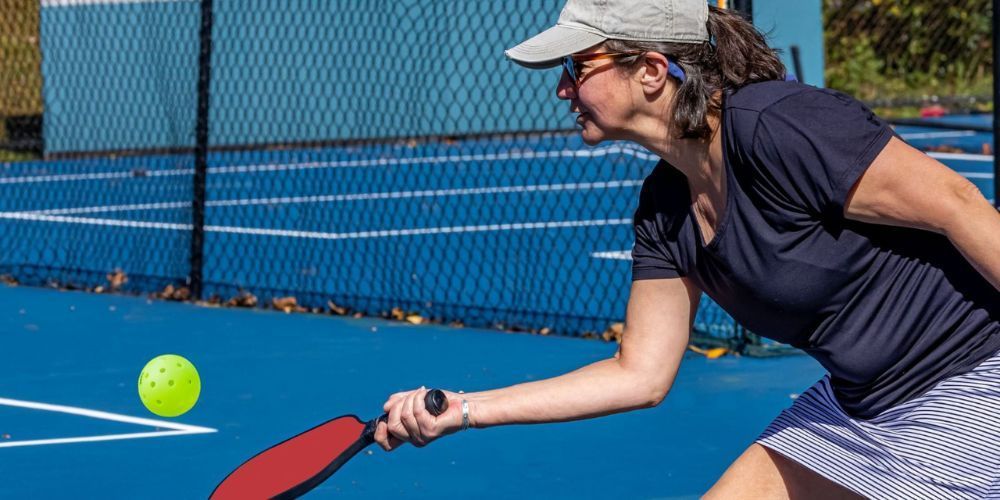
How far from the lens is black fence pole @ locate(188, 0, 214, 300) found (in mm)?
9305

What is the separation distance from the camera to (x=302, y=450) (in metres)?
3.38

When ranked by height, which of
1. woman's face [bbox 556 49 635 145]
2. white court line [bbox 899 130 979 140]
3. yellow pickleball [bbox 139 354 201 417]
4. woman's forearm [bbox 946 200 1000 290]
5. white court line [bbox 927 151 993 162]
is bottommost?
white court line [bbox 899 130 979 140]

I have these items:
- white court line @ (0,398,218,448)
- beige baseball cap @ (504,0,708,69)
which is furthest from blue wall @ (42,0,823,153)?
beige baseball cap @ (504,0,708,69)

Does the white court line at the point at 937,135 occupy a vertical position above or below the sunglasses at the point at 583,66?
below

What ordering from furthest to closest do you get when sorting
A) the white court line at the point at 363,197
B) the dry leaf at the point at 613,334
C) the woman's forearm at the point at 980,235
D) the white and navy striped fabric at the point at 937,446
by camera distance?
the white court line at the point at 363,197
the dry leaf at the point at 613,334
the white and navy striped fabric at the point at 937,446
the woman's forearm at the point at 980,235

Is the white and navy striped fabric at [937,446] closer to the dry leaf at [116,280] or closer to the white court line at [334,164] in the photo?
the dry leaf at [116,280]

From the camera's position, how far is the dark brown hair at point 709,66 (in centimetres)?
283

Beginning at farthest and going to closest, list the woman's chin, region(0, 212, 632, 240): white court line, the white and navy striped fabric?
region(0, 212, 632, 240): white court line → the woman's chin → the white and navy striped fabric

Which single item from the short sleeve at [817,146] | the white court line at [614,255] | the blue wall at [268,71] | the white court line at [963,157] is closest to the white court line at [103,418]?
the short sleeve at [817,146]

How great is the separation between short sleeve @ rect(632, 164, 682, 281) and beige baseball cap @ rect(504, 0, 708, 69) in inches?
16.1

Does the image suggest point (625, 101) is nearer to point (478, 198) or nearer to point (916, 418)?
point (916, 418)

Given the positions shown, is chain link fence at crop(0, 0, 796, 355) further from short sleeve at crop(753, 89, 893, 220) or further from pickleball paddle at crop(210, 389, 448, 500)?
short sleeve at crop(753, 89, 893, 220)

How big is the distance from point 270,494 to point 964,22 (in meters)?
22.4

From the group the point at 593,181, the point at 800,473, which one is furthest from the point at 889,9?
the point at 800,473
